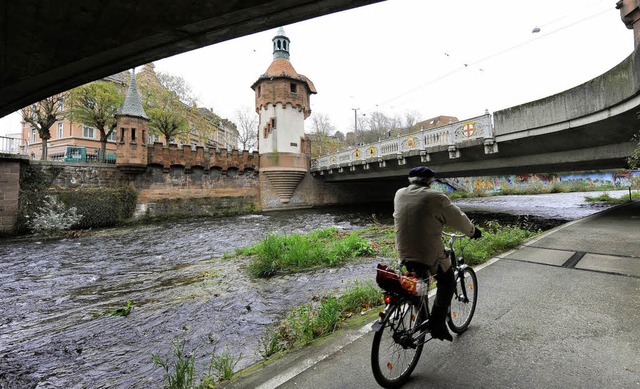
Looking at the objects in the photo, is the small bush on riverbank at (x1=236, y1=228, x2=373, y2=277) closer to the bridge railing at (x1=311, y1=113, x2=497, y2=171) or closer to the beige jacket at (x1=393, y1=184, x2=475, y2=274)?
the beige jacket at (x1=393, y1=184, x2=475, y2=274)

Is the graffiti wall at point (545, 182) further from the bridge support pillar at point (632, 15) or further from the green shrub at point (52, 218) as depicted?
the green shrub at point (52, 218)

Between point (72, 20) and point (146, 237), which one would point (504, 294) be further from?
point (146, 237)

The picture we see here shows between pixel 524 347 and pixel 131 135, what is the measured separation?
2485 centimetres

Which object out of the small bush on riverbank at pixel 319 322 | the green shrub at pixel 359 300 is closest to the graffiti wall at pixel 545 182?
the green shrub at pixel 359 300

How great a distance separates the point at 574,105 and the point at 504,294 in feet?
31.0

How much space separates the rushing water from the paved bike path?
120 centimetres

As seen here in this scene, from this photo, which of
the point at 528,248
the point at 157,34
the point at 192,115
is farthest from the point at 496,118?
the point at 192,115

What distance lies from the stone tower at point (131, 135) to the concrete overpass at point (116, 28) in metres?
19.7

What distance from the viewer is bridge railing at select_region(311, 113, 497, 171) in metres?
13.1

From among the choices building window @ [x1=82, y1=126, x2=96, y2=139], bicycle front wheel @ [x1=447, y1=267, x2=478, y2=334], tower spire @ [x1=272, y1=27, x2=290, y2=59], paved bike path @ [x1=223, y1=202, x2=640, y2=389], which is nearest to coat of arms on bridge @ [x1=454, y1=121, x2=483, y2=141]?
paved bike path @ [x1=223, y1=202, x2=640, y2=389]

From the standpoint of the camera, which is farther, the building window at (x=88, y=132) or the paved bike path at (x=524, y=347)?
the building window at (x=88, y=132)

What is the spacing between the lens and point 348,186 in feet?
113

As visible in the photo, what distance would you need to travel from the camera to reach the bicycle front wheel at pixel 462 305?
118 inches

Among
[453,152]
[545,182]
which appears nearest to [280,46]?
[453,152]
